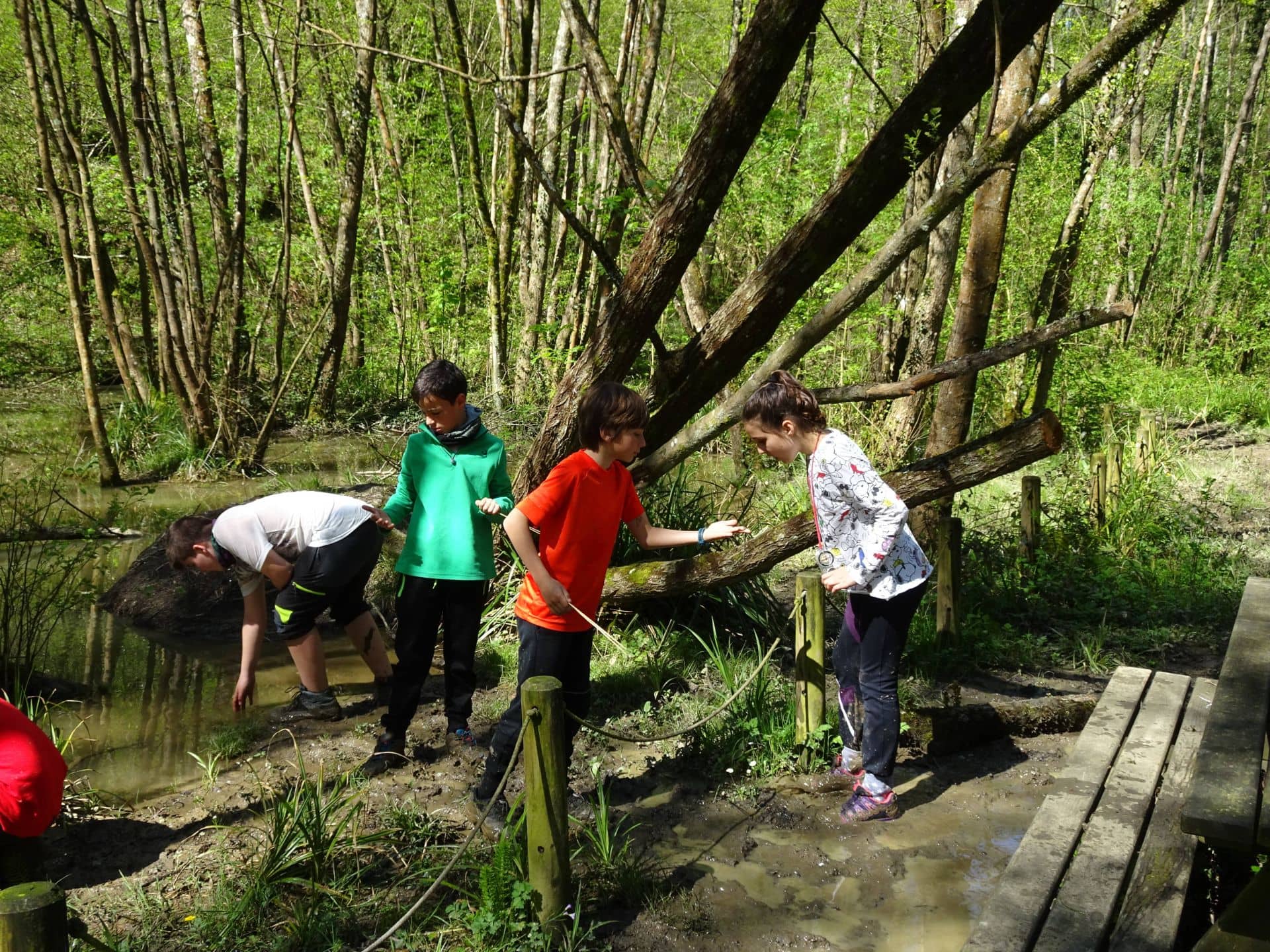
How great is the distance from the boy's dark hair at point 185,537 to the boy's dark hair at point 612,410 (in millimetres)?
1907

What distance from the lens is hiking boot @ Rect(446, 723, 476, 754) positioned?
457cm

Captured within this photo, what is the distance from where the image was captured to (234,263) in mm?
10953

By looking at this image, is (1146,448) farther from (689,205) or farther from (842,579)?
(842,579)

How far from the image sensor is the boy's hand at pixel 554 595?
11.5 feet

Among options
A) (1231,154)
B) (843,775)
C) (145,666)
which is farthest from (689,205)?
(1231,154)

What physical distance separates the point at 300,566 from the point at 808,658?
2.51 metres

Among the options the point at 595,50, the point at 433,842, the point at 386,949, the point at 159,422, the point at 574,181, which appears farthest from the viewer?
the point at 574,181

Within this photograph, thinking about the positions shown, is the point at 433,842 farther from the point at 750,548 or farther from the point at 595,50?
the point at 595,50

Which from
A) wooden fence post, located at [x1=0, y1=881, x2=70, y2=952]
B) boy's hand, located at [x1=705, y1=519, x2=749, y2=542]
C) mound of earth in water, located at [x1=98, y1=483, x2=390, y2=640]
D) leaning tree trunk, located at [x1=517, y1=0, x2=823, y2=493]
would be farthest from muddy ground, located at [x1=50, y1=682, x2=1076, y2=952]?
mound of earth in water, located at [x1=98, y1=483, x2=390, y2=640]

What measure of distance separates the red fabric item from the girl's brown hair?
277 centimetres

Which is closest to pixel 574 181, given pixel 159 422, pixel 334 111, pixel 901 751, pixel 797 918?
pixel 334 111

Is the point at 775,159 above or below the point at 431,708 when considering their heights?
above

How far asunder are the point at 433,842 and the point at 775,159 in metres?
8.36

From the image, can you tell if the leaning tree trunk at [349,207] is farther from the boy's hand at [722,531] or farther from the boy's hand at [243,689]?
the boy's hand at [722,531]
